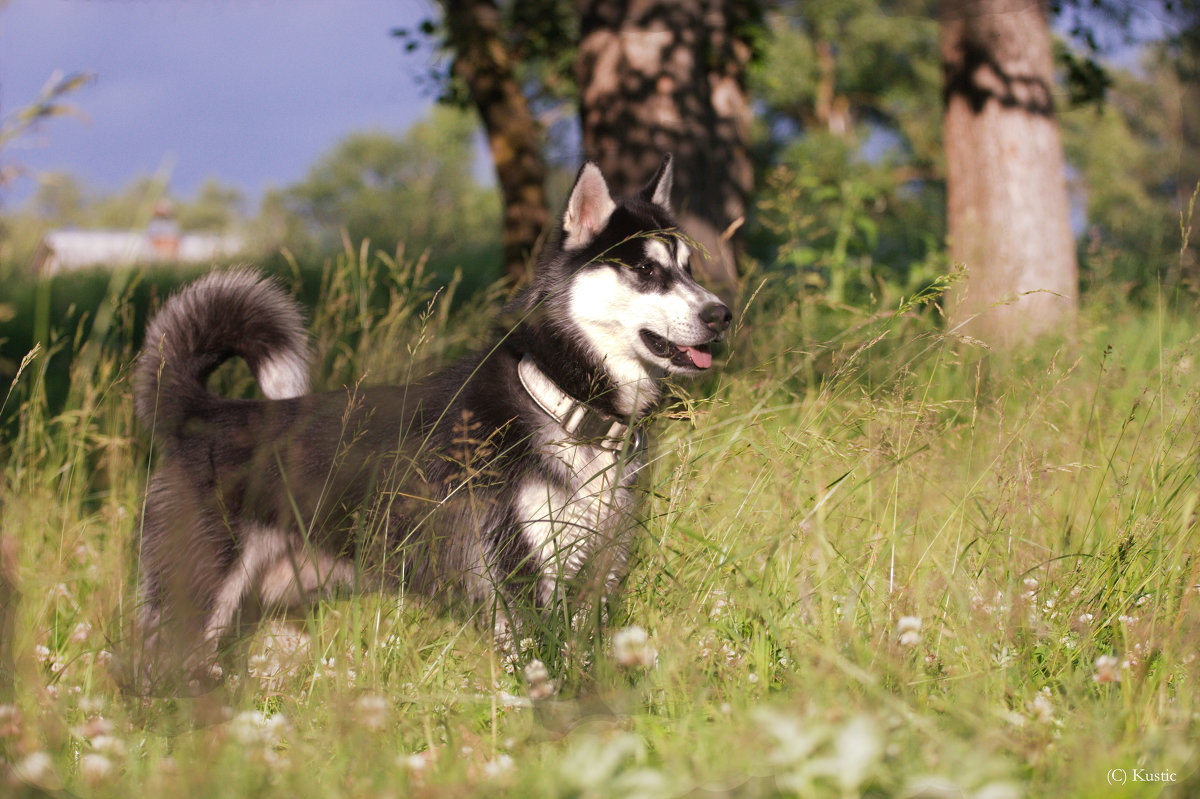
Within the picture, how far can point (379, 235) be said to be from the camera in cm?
977

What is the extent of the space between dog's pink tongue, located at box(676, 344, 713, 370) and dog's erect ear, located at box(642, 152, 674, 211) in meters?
0.80

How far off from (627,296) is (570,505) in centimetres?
86

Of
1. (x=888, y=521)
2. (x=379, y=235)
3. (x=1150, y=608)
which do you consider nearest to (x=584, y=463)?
(x=888, y=521)

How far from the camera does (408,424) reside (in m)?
2.84

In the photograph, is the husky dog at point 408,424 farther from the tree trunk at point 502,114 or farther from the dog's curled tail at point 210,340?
the tree trunk at point 502,114

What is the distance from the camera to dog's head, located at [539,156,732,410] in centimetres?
297

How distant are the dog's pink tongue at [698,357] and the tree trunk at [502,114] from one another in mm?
4040

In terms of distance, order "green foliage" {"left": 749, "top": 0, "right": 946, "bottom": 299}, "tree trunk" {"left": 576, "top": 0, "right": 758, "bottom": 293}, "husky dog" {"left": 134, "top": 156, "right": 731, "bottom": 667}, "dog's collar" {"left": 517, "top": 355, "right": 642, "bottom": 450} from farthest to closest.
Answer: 1. "green foliage" {"left": 749, "top": 0, "right": 946, "bottom": 299}
2. "tree trunk" {"left": 576, "top": 0, "right": 758, "bottom": 293}
3. "dog's collar" {"left": 517, "top": 355, "right": 642, "bottom": 450}
4. "husky dog" {"left": 134, "top": 156, "right": 731, "bottom": 667}

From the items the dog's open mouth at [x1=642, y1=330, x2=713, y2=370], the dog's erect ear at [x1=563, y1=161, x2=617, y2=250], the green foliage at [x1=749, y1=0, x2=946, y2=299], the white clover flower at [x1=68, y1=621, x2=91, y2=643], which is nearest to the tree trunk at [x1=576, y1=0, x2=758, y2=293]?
the dog's erect ear at [x1=563, y1=161, x2=617, y2=250]

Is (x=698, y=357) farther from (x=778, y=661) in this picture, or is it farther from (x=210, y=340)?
(x=210, y=340)

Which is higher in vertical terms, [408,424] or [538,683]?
[408,424]

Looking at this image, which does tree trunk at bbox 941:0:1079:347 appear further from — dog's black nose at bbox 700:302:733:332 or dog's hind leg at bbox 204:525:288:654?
dog's hind leg at bbox 204:525:288:654

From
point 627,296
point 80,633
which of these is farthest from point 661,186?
point 80,633

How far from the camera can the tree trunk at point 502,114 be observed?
22.6 feet
